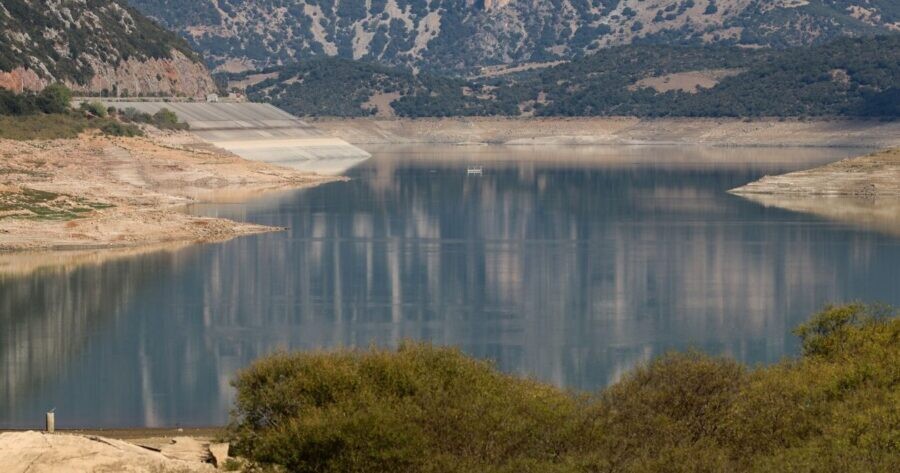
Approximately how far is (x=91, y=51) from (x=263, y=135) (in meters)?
19.1

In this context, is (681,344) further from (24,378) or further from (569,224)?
(569,224)

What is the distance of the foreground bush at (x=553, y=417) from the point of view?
27094 millimetres

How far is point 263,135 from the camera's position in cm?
17012

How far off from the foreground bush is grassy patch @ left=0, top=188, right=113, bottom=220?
51.5 m

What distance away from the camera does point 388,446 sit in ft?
89.7

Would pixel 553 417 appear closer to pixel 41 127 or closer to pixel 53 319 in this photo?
pixel 53 319

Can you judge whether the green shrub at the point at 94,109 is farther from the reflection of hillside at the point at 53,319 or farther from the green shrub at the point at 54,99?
the reflection of hillside at the point at 53,319

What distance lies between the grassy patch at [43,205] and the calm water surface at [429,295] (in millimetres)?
8621

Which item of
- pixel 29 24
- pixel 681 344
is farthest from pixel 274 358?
pixel 29 24

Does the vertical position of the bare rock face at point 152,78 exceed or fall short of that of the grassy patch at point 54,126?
it exceeds it

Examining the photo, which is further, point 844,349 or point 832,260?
point 832,260

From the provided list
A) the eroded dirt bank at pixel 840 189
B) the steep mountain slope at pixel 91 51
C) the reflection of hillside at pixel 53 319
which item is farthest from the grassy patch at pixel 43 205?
the steep mountain slope at pixel 91 51

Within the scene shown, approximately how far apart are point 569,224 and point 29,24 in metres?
83.6

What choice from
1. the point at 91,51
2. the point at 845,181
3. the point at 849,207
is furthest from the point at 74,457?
the point at 91,51
